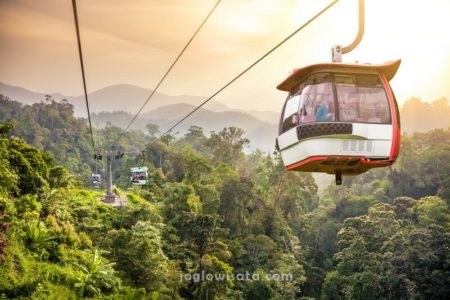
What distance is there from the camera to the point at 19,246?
17.5 m

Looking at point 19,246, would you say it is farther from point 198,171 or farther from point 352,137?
point 198,171

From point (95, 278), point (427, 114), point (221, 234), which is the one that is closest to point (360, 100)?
point (95, 278)

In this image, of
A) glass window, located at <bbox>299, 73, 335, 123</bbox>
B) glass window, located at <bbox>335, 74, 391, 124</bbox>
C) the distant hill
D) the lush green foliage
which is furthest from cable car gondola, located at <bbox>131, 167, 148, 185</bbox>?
the distant hill

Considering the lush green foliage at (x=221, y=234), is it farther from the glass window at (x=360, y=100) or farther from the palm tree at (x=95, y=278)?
the glass window at (x=360, y=100)

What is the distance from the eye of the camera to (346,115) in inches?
305

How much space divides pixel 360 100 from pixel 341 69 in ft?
1.96

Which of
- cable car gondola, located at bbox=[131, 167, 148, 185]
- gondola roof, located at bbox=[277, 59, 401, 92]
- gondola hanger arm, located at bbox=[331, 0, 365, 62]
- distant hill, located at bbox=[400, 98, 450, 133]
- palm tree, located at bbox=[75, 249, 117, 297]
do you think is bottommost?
palm tree, located at bbox=[75, 249, 117, 297]

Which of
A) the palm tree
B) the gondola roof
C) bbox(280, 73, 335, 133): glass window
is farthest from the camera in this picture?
the palm tree

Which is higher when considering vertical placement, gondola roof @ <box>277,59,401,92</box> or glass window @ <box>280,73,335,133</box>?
gondola roof @ <box>277,59,401,92</box>

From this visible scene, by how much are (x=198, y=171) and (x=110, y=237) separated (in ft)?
71.7

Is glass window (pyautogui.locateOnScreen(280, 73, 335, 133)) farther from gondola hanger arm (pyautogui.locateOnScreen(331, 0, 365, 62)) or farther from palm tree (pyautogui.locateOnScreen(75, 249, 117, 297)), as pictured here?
palm tree (pyautogui.locateOnScreen(75, 249, 117, 297))

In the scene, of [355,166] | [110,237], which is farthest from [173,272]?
[355,166]

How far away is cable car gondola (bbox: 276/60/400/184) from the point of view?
301 inches

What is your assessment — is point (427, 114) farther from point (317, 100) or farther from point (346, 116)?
point (317, 100)
